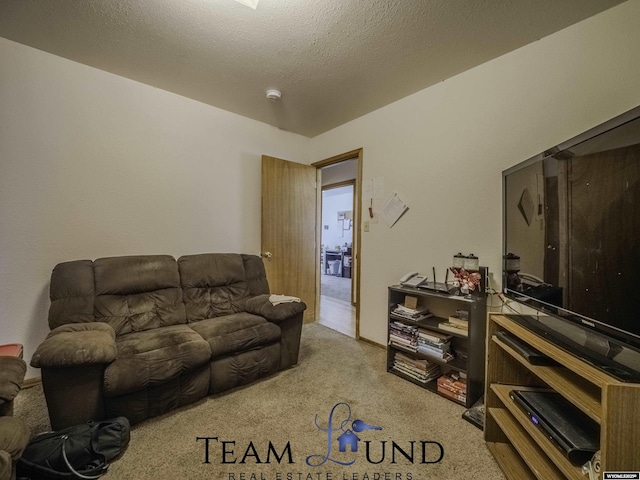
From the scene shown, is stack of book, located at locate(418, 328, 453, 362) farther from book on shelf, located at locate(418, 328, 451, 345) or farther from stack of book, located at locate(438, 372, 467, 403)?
stack of book, located at locate(438, 372, 467, 403)

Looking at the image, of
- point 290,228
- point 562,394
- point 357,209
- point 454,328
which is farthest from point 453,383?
point 290,228

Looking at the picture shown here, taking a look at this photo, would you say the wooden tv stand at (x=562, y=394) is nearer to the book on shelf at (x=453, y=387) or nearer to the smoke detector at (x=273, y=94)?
the book on shelf at (x=453, y=387)

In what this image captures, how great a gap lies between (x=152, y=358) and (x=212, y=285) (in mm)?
915

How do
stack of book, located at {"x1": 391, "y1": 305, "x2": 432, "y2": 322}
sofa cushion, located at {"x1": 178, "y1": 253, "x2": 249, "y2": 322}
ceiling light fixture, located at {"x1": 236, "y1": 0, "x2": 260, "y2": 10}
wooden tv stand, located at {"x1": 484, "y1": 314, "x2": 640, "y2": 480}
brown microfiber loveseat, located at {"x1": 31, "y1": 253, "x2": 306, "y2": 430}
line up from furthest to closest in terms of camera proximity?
sofa cushion, located at {"x1": 178, "y1": 253, "x2": 249, "y2": 322}, stack of book, located at {"x1": 391, "y1": 305, "x2": 432, "y2": 322}, ceiling light fixture, located at {"x1": 236, "y1": 0, "x2": 260, "y2": 10}, brown microfiber loveseat, located at {"x1": 31, "y1": 253, "x2": 306, "y2": 430}, wooden tv stand, located at {"x1": 484, "y1": 314, "x2": 640, "y2": 480}

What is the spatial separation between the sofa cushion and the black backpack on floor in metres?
0.92

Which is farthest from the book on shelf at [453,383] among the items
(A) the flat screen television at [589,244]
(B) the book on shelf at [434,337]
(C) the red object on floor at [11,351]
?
(C) the red object on floor at [11,351]

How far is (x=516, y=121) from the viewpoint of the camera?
6.15 ft

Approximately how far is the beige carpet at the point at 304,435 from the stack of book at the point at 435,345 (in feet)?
0.92

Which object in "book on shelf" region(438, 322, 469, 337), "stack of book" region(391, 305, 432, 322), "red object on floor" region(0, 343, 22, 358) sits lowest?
"red object on floor" region(0, 343, 22, 358)

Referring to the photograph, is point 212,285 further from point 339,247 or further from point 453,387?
point 339,247

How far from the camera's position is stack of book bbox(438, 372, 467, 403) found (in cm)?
182

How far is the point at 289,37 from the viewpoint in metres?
1.81

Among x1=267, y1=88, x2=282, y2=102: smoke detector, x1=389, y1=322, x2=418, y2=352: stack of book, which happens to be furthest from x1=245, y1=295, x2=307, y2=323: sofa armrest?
x1=267, y1=88, x2=282, y2=102: smoke detector

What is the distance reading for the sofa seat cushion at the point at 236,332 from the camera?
183cm
